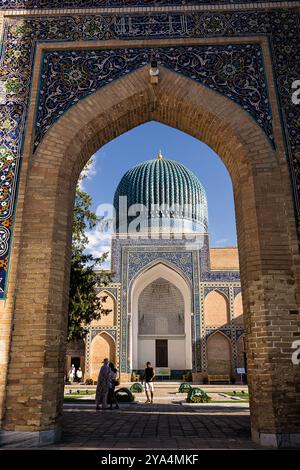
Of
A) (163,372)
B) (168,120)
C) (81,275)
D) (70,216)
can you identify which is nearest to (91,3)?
(168,120)

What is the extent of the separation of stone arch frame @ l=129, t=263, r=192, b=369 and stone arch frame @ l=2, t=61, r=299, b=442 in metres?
12.8

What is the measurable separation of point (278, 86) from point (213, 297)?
13498mm

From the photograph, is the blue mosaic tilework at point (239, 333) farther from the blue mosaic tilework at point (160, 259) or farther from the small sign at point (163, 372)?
the small sign at point (163, 372)

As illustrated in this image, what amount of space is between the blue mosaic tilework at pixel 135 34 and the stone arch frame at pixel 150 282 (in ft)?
42.9

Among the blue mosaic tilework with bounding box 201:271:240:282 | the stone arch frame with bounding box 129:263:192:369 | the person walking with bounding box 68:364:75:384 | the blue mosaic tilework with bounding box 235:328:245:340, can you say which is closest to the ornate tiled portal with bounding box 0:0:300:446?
the stone arch frame with bounding box 129:263:192:369

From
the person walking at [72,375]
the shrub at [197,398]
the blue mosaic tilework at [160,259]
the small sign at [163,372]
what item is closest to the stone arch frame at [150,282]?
the blue mosaic tilework at [160,259]

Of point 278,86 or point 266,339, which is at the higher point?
point 278,86

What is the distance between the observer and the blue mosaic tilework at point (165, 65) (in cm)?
497

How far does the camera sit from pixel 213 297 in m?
17.7

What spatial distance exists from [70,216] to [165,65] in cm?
231

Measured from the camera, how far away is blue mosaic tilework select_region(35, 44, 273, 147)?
497 cm

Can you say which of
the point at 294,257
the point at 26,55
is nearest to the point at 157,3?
the point at 26,55

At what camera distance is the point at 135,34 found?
543 cm

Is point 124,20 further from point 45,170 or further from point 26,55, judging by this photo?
point 45,170
